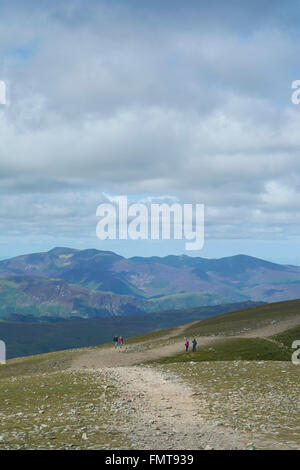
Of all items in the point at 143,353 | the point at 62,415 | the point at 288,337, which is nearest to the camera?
the point at 62,415

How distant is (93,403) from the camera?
86.8 feet

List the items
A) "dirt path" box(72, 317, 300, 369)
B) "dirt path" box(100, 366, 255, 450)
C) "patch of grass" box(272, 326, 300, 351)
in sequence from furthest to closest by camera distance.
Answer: "patch of grass" box(272, 326, 300, 351) < "dirt path" box(72, 317, 300, 369) < "dirt path" box(100, 366, 255, 450)

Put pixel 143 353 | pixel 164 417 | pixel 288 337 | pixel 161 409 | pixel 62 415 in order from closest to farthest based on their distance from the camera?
pixel 164 417 < pixel 62 415 < pixel 161 409 < pixel 143 353 < pixel 288 337

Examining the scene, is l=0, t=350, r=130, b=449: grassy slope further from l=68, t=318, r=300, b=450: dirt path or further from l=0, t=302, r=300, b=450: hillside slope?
l=68, t=318, r=300, b=450: dirt path

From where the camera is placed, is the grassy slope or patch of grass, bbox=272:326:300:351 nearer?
the grassy slope

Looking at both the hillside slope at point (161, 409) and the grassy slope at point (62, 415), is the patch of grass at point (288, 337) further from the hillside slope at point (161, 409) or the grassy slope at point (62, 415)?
the grassy slope at point (62, 415)

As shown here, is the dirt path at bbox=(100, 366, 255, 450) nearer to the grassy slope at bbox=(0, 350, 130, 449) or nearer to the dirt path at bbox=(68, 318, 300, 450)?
the dirt path at bbox=(68, 318, 300, 450)

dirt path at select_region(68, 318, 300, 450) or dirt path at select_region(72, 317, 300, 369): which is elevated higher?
dirt path at select_region(68, 318, 300, 450)

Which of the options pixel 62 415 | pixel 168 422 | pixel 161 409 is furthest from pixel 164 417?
pixel 62 415

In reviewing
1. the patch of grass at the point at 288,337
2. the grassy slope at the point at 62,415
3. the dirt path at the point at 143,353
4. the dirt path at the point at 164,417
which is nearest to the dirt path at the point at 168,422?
the dirt path at the point at 164,417

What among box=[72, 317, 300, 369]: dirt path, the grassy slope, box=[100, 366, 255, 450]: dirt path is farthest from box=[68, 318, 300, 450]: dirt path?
box=[72, 317, 300, 369]: dirt path

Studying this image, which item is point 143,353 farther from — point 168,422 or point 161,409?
point 168,422

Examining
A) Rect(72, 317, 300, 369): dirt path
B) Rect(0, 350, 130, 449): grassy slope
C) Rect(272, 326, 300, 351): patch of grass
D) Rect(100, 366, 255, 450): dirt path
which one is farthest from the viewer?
Rect(272, 326, 300, 351): patch of grass
